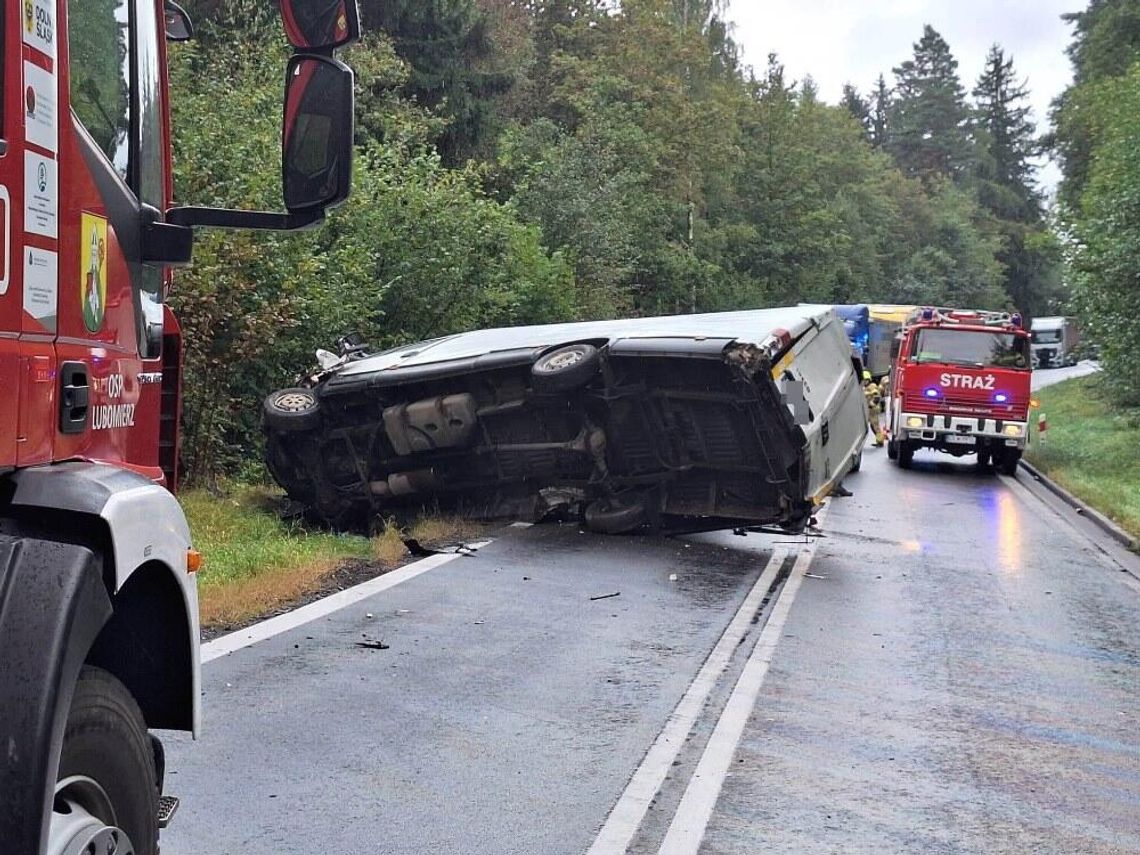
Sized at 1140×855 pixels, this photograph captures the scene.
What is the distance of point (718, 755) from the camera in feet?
20.5

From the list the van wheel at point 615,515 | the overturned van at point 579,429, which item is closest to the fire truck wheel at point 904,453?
the overturned van at point 579,429

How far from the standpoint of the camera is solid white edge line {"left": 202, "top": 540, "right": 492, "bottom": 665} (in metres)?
7.88

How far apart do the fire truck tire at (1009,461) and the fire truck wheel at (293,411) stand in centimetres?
1516

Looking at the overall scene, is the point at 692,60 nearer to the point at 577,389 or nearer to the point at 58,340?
the point at 577,389

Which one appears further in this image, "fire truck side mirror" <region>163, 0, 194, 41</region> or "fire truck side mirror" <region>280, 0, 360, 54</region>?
"fire truck side mirror" <region>163, 0, 194, 41</region>

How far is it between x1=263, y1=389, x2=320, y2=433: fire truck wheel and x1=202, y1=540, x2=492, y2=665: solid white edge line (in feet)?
6.73

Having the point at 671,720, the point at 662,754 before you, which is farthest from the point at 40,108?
the point at 671,720

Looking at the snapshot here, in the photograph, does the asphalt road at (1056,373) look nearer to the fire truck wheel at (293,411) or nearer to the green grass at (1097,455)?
the green grass at (1097,455)

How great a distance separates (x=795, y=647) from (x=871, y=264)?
7045 centimetres

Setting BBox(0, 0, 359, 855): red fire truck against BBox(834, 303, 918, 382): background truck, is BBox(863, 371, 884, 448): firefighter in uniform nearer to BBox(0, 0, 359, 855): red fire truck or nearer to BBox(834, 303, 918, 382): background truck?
BBox(834, 303, 918, 382): background truck

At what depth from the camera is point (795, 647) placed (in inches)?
351

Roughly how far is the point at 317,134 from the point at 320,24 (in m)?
0.27

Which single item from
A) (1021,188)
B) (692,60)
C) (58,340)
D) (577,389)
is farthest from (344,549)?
(1021,188)

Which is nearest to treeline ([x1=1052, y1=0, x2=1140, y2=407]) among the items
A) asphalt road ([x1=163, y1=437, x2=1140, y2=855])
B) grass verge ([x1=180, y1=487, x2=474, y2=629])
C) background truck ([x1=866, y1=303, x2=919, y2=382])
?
background truck ([x1=866, y1=303, x2=919, y2=382])
